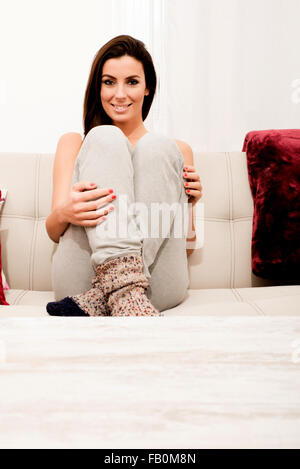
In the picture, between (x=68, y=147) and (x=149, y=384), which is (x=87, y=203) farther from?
(x=149, y=384)

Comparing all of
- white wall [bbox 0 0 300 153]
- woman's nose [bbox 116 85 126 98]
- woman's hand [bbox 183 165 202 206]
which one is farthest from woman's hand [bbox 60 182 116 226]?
white wall [bbox 0 0 300 153]

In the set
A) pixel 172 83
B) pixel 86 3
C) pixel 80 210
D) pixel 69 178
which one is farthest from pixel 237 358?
pixel 86 3

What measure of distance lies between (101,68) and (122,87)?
90 millimetres

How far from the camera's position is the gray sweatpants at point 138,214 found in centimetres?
91

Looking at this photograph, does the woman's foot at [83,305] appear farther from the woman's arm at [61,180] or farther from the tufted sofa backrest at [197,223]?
the tufted sofa backrest at [197,223]

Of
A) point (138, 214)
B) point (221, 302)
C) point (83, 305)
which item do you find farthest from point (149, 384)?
point (221, 302)

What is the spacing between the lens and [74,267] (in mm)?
967

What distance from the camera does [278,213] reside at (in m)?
1.21

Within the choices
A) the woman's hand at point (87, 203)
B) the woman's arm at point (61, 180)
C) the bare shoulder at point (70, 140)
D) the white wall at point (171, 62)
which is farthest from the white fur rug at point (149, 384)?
the white wall at point (171, 62)

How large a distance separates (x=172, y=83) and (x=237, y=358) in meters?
1.60

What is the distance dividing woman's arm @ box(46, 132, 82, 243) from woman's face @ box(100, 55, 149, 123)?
171mm

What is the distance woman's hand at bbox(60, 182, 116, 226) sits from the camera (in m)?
0.88

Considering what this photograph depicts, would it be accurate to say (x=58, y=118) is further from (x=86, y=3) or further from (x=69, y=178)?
(x=69, y=178)

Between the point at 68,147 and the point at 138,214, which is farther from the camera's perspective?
the point at 68,147
